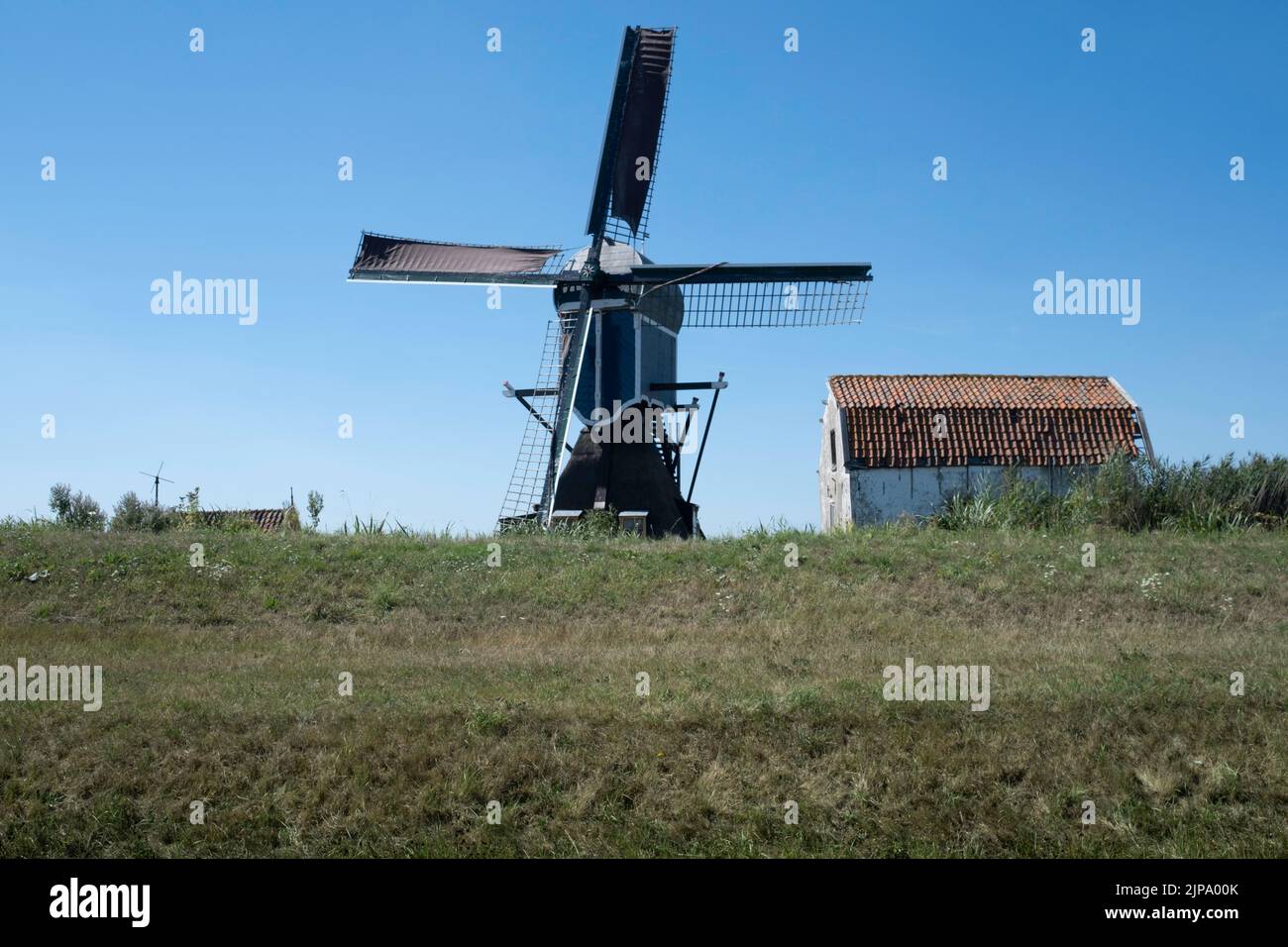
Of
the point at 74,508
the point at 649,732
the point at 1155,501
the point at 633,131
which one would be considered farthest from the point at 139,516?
the point at 1155,501

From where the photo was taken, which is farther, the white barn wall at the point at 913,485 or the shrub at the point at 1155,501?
the white barn wall at the point at 913,485

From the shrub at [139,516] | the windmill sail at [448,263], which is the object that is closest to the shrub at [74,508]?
the shrub at [139,516]

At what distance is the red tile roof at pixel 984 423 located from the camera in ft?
101

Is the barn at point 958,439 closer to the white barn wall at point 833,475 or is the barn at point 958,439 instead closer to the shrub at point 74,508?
the white barn wall at point 833,475

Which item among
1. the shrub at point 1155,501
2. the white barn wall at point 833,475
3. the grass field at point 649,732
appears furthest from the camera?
the white barn wall at point 833,475

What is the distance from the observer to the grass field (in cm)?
929

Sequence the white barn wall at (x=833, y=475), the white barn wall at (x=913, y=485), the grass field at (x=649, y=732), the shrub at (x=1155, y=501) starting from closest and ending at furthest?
1. the grass field at (x=649, y=732)
2. the shrub at (x=1155, y=501)
3. the white barn wall at (x=913, y=485)
4. the white barn wall at (x=833, y=475)

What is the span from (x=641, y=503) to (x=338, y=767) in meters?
15.9

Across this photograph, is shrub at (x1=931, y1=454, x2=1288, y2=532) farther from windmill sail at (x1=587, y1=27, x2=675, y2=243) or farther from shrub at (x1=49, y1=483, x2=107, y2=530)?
shrub at (x1=49, y1=483, x2=107, y2=530)

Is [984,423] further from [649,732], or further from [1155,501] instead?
[649,732]

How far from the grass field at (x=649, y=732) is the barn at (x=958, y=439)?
13.5 m

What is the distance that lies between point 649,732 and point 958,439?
22526 millimetres

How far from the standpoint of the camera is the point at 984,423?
103ft
